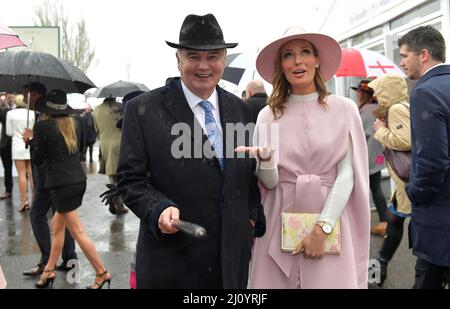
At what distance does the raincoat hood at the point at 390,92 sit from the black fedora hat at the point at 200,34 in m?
2.42

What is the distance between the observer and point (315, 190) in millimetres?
2312

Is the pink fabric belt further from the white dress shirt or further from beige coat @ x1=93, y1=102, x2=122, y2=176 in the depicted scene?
beige coat @ x1=93, y1=102, x2=122, y2=176

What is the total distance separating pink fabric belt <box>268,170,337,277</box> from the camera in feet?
7.60

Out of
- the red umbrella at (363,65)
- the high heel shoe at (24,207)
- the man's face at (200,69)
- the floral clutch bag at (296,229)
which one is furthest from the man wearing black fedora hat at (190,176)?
the high heel shoe at (24,207)

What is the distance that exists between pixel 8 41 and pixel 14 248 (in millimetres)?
→ 3341

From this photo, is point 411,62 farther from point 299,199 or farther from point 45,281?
point 45,281

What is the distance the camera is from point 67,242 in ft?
15.9

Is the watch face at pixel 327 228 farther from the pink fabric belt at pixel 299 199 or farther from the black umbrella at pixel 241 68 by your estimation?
the black umbrella at pixel 241 68

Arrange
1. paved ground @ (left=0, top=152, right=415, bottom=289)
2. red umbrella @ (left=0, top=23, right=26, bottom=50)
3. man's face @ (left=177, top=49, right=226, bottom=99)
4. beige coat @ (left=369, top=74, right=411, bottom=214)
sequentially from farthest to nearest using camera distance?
paved ground @ (left=0, top=152, right=415, bottom=289) → beige coat @ (left=369, top=74, right=411, bottom=214) → red umbrella @ (left=0, top=23, right=26, bottom=50) → man's face @ (left=177, top=49, right=226, bottom=99)

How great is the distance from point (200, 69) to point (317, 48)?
721mm

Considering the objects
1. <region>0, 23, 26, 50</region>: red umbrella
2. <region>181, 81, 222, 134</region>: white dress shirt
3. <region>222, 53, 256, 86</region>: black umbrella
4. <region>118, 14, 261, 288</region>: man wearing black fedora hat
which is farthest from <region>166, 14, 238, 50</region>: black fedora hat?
<region>222, 53, 256, 86</region>: black umbrella

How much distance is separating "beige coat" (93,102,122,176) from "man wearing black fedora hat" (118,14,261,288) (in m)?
5.32

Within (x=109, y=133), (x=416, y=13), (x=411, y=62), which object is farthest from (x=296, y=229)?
(x=416, y=13)
